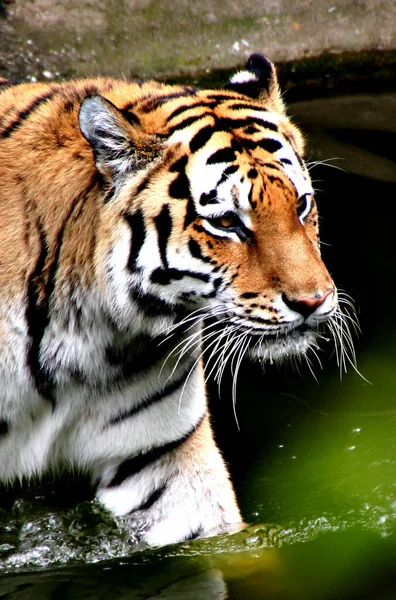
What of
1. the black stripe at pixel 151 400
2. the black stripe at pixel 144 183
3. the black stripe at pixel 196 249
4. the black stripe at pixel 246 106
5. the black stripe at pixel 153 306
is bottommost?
the black stripe at pixel 151 400

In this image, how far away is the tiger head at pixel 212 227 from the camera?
2.77 metres

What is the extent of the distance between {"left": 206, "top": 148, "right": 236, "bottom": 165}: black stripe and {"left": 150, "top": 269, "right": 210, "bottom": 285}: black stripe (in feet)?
1.04

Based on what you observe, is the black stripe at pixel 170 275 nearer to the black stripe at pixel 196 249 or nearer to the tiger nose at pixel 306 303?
the black stripe at pixel 196 249

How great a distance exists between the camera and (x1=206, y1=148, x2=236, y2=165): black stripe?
9.39 ft

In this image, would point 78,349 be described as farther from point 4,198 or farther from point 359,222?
point 359,222

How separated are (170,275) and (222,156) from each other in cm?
37

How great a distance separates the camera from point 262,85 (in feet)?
10.5

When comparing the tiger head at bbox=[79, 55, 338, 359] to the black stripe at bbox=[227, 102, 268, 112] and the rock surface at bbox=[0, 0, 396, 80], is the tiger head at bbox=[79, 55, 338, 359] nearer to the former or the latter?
the black stripe at bbox=[227, 102, 268, 112]

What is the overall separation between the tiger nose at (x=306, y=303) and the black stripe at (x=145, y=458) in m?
0.76

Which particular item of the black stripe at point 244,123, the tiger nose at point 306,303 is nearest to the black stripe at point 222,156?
the black stripe at point 244,123

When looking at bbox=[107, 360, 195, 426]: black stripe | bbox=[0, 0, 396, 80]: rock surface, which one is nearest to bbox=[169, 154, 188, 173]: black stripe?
bbox=[107, 360, 195, 426]: black stripe

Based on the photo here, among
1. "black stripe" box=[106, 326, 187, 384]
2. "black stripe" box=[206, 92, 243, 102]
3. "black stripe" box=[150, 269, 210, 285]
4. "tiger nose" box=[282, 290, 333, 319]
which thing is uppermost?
"black stripe" box=[206, 92, 243, 102]

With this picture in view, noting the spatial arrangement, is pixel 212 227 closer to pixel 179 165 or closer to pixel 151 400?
pixel 179 165

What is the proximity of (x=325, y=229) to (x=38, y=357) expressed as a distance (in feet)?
8.53
